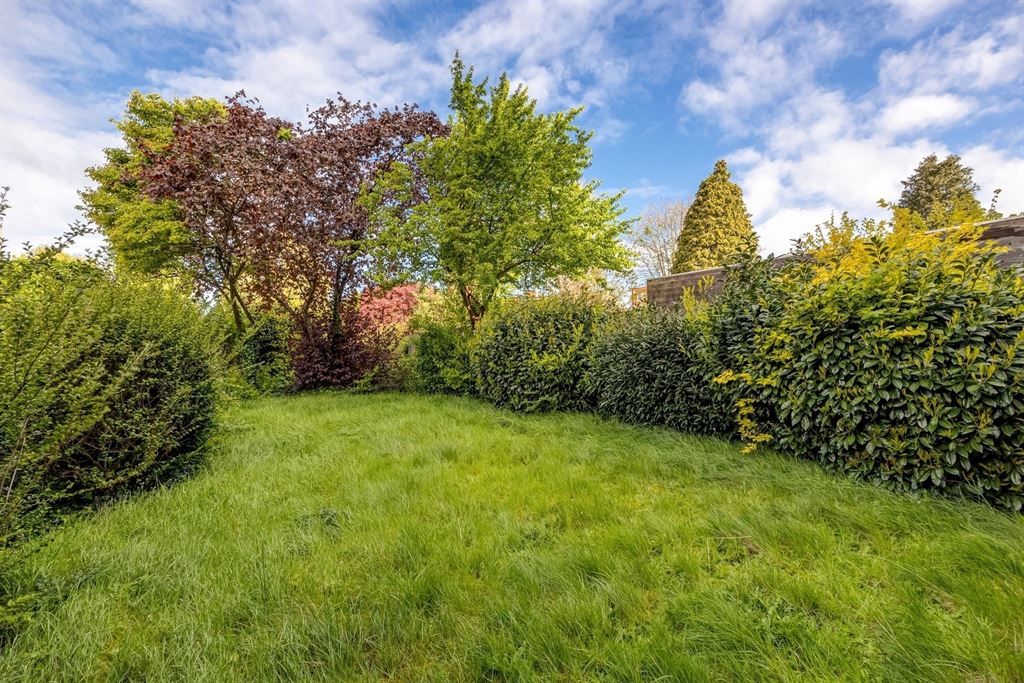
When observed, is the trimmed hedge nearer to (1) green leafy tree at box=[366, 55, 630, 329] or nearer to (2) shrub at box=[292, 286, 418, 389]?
(1) green leafy tree at box=[366, 55, 630, 329]

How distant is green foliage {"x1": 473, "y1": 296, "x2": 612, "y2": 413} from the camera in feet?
16.8

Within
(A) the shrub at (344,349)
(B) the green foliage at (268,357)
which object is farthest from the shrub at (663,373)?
(B) the green foliage at (268,357)

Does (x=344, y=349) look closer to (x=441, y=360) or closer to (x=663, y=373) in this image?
(x=441, y=360)

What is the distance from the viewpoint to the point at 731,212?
15188 millimetres

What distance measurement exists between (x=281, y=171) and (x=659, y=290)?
7962 mm

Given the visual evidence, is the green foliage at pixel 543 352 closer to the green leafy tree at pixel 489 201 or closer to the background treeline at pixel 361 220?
the background treeline at pixel 361 220

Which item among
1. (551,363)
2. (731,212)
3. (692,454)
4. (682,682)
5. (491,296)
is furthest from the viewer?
A: (731,212)

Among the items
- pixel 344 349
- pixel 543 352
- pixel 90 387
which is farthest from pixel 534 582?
pixel 344 349

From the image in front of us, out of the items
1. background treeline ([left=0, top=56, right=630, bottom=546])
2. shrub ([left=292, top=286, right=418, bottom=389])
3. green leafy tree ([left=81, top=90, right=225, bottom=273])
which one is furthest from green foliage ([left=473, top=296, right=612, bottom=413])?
green leafy tree ([left=81, top=90, right=225, bottom=273])

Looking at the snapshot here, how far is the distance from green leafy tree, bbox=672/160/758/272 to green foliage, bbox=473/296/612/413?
11.7 meters

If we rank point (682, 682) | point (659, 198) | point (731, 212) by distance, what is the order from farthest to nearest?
point (659, 198), point (731, 212), point (682, 682)

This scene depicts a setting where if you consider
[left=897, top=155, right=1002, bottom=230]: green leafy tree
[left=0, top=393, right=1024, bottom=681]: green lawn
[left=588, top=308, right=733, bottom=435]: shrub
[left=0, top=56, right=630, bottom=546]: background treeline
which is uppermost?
[left=897, top=155, right=1002, bottom=230]: green leafy tree

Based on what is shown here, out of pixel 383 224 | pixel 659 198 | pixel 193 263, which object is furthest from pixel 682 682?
pixel 659 198

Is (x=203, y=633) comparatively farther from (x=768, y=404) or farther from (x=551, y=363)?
(x=551, y=363)
